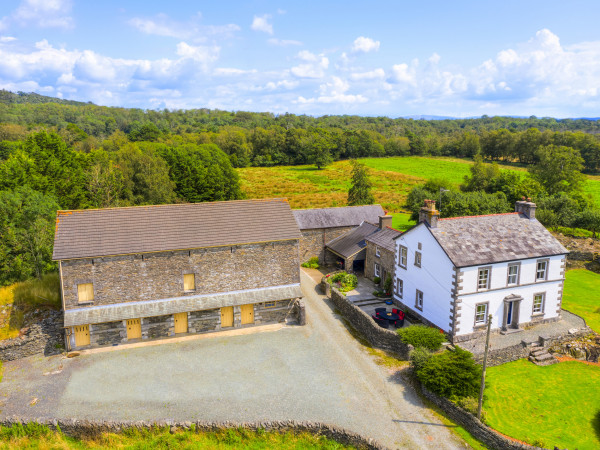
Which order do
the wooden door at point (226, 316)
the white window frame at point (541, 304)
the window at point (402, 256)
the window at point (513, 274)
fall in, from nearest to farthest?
the window at point (513, 274) < the white window frame at point (541, 304) < the wooden door at point (226, 316) < the window at point (402, 256)

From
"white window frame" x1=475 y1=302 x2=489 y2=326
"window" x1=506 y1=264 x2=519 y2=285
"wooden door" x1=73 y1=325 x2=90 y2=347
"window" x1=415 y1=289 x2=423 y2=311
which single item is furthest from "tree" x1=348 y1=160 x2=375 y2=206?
"wooden door" x1=73 y1=325 x2=90 y2=347

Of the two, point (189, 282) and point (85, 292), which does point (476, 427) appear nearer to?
point (189, 282)

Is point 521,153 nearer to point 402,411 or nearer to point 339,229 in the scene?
point 339,229

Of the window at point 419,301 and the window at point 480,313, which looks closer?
the window at point 480,313

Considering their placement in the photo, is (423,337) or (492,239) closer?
(423,337)

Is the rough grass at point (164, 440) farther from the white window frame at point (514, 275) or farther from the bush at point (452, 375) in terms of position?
the white window frame at point (514, 275)

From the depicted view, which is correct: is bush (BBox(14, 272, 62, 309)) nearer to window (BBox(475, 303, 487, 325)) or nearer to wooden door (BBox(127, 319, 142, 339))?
wooden door (BBox(127, 319, 142, 339))

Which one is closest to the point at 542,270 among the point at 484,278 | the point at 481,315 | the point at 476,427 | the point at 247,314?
the point at 484,278

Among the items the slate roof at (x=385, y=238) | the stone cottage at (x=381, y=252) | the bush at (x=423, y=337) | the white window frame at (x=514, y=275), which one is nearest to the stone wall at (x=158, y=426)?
the bush at (x=423, y=337)
